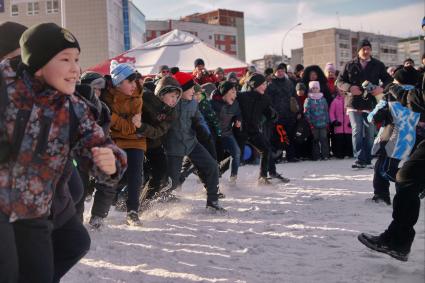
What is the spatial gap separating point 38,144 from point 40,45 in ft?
1.43

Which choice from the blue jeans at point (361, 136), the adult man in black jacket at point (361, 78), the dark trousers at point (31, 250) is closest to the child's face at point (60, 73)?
the dark trousers at point (31, 250)

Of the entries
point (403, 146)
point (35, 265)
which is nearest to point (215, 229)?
point (403, 146)

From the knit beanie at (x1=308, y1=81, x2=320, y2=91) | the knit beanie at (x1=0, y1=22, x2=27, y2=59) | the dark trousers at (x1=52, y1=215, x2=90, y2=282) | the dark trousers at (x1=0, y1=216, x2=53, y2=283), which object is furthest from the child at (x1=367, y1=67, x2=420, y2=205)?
the knit beanie at (x1=308, y1=81, x2=320, y2=91)

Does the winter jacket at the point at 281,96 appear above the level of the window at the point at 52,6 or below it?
below

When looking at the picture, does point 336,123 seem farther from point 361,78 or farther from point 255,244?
point 255,244

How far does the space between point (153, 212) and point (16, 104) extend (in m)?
3.84

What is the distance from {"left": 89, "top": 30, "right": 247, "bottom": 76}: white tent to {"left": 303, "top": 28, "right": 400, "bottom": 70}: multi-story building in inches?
4137

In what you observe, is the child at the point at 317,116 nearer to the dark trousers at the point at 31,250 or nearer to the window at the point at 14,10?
the dark trousers at the point at 31,250

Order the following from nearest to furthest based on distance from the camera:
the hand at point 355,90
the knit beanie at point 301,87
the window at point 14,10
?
the hand at point 355,90, the knit beanie at point 301,87, the window at point 14,10

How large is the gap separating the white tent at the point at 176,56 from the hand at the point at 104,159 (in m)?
11.6

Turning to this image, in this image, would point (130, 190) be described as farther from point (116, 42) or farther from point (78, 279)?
point (116, 42)

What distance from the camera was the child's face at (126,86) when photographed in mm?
4727

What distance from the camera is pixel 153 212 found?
570 centimetres

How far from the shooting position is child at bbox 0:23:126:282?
199 centimetres
